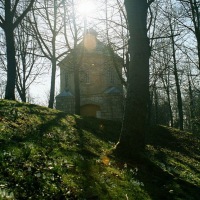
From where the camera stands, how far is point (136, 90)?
10461 mm

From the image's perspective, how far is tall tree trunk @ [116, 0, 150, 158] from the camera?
33.9 feet

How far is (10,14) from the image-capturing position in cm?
1928

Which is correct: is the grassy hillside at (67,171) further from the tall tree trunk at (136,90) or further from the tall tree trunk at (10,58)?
the tall tree trunk at (10,58)

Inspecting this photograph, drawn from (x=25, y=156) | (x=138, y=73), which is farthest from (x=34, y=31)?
(x=25, y=156)

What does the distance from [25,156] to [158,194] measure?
3090 millimetres

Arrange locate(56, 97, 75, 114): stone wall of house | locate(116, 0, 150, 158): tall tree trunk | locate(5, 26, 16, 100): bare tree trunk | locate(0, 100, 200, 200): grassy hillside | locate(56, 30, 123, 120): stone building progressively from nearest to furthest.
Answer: locate(0, 100, 200, 200): grassy hillside < locate(116, 0, 150, 158): tall tree trunk < locate(5, 26, 16, 100): bare tree trunk < locate(56, 30, 123, 120): stone building < locate(56, 97, 75, 114): stone wall of house

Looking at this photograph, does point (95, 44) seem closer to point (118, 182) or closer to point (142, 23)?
point (142, 23)

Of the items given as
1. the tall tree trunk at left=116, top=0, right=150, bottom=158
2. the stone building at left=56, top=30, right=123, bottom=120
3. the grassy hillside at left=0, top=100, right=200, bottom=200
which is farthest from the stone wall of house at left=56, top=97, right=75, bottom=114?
the tall tree trunk at left=116, top=0, right=150, bottom=158

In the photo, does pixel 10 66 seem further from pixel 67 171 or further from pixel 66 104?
pixel 66 104

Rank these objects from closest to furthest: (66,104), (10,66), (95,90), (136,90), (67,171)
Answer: (67,171)
(136,90)
(10,66)
(66,104)
(95,90)

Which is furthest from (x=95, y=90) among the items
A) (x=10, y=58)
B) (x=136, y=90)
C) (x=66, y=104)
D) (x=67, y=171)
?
(x=67, y=171)

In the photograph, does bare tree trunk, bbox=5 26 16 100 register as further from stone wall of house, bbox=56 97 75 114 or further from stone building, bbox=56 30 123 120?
stone wall of house, bbox=56 97 75 114

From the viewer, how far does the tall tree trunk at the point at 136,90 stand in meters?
10.3

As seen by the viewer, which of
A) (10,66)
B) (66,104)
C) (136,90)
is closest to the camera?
(136,90)
